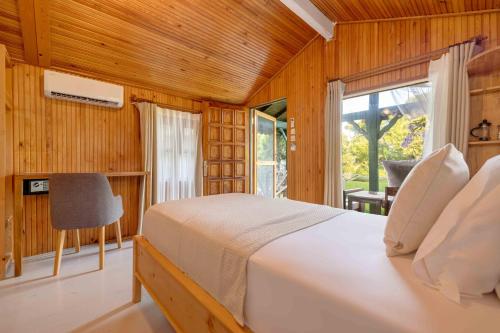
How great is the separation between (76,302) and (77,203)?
0.83 metres

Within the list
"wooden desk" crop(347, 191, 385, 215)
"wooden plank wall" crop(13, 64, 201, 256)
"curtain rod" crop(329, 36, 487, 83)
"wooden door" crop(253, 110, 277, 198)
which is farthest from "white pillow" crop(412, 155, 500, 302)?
"wooden door" crop(253, 110, 277, 198)

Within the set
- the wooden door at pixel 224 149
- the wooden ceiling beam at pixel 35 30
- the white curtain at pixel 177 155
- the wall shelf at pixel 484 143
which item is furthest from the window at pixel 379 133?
the wooden ceiling beam at pixel 35 30

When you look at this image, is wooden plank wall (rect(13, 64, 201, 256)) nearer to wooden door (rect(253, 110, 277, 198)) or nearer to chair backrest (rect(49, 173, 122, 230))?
chair backrest (rect(49, 173, 122, 230))

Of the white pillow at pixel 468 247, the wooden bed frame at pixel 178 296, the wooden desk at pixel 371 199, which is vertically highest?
the white pillow at pixel 468 247

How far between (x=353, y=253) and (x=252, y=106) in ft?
11.8

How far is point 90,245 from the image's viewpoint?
Answer: 2.88 meters

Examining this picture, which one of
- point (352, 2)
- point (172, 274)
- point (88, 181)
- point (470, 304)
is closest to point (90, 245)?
point (88, 181)

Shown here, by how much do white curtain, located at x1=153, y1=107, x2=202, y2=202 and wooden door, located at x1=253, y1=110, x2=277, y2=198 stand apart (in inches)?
46.5

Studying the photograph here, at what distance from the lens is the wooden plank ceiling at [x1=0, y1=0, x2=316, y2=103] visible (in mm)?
2152

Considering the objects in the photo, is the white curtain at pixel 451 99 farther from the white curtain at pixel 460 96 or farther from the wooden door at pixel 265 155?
the wooden door at pixel 265 155

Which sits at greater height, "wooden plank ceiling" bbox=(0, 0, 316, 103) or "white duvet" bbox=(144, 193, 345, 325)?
"wooden plank ceiling" bbox=(0, 0, 316, 103)

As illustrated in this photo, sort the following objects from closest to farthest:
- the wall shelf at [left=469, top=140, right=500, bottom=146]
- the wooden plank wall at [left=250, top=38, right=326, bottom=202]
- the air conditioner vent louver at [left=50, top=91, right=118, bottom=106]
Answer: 1. the wall shelf at [left=469, top=140, right=500, bottom=146]
2. the air conditioner vent louver at [left=50, top=91, right=118, bottom=106]
3. the wooden plank wall at [left=250, top=38, right=326, bottom=202]

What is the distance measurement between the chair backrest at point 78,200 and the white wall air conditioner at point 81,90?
112 cm

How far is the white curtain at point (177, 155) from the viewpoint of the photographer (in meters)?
3.38
